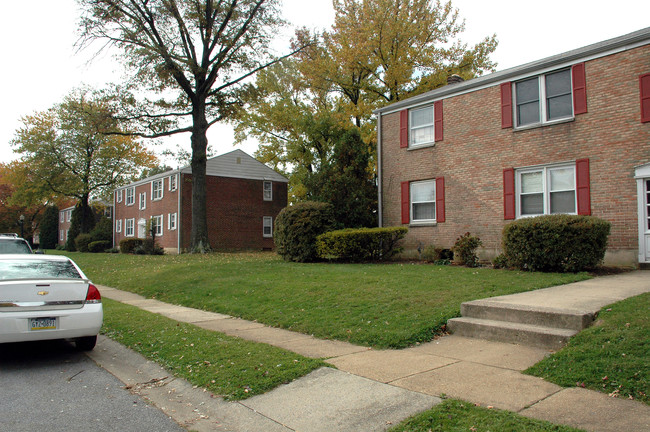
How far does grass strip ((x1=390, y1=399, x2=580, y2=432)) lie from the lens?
12.3ft

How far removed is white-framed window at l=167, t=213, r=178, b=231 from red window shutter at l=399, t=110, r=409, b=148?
Answer: 20.7 m

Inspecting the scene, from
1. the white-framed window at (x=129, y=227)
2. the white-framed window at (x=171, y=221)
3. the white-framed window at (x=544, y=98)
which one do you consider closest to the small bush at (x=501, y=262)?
the white-framed window at (x=544, y=98)

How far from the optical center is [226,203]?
1387 inches

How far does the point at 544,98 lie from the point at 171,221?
27.7 meters

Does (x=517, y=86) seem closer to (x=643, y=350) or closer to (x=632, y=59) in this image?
(x=632, y=59)

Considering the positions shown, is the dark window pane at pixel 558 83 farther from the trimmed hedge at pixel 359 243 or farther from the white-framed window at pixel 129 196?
the white-framed window at pixel 129 196

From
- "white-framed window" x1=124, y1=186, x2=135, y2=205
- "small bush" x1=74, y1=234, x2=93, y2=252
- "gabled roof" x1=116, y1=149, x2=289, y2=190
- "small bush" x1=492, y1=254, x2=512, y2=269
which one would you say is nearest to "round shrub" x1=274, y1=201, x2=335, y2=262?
"small bush" x1=492, y1=254, x2=512, y2=269

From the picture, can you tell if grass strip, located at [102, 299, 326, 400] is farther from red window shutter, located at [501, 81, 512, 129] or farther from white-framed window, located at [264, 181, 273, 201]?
white-framed window, located at [264, 181, 273, 201]

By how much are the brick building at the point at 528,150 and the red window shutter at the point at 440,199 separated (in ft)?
0.12

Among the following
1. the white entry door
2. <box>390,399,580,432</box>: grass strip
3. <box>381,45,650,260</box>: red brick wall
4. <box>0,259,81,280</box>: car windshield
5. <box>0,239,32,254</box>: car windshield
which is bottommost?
<box>390,399,580,432</box>: grass strip

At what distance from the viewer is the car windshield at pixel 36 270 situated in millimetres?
6836

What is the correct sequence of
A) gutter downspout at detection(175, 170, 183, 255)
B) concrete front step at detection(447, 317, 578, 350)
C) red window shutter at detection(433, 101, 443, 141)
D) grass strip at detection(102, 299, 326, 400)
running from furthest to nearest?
gutter downspout at detection(175, 170, 183, 255) < red window shutter at detection(433, 101, 443, 141) < concrete front step at detection(447, 317, 578, 350) < grass strip at detection(102, 299, 326, 400)

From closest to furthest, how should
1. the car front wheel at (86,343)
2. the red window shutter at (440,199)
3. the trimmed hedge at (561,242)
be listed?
the car front wheel at (86,343) → the trimmed hedge at (561,242) → the red window shutter at (440,199)

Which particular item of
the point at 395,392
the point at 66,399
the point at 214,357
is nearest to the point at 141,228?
the point at 214,357
